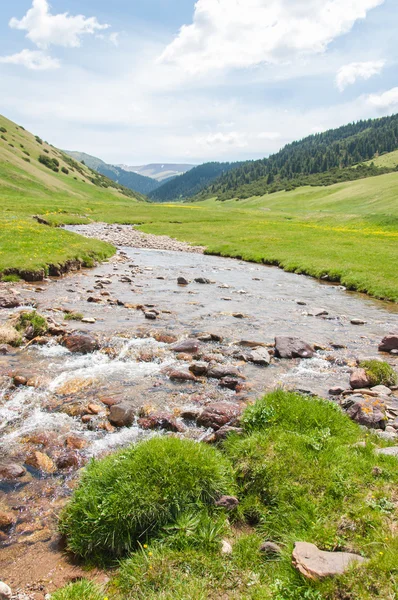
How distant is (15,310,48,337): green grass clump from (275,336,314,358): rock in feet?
29.7

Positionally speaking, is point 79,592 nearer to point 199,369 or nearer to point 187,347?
point 199,369

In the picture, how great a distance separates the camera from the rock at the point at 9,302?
1758 cm

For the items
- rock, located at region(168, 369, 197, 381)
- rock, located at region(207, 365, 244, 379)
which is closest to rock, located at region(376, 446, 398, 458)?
rock, located at region(207, 365, 244, 379)

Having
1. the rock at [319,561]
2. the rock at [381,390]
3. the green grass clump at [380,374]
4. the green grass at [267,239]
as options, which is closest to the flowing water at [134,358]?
the green grass clump at [380,374]

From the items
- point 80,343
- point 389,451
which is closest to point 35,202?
point 80,343

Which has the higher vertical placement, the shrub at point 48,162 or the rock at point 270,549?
the shrub at point 48,162

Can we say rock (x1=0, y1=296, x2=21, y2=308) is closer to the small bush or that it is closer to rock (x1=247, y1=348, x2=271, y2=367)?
the small bush

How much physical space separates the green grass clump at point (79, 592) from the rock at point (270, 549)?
87.1 inches

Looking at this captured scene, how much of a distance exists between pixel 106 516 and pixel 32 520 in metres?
1.42

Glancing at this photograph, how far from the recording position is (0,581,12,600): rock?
442 cm

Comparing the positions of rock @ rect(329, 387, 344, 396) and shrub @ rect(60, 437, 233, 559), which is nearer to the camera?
shrub @ rect(60, 437, 233, 559)

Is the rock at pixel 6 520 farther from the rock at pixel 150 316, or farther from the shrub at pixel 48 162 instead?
the shrub at pixel 48 162

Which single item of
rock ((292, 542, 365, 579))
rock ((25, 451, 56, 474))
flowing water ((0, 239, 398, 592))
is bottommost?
flowing water ((0, 239, 398, 592))

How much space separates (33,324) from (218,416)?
891cm
